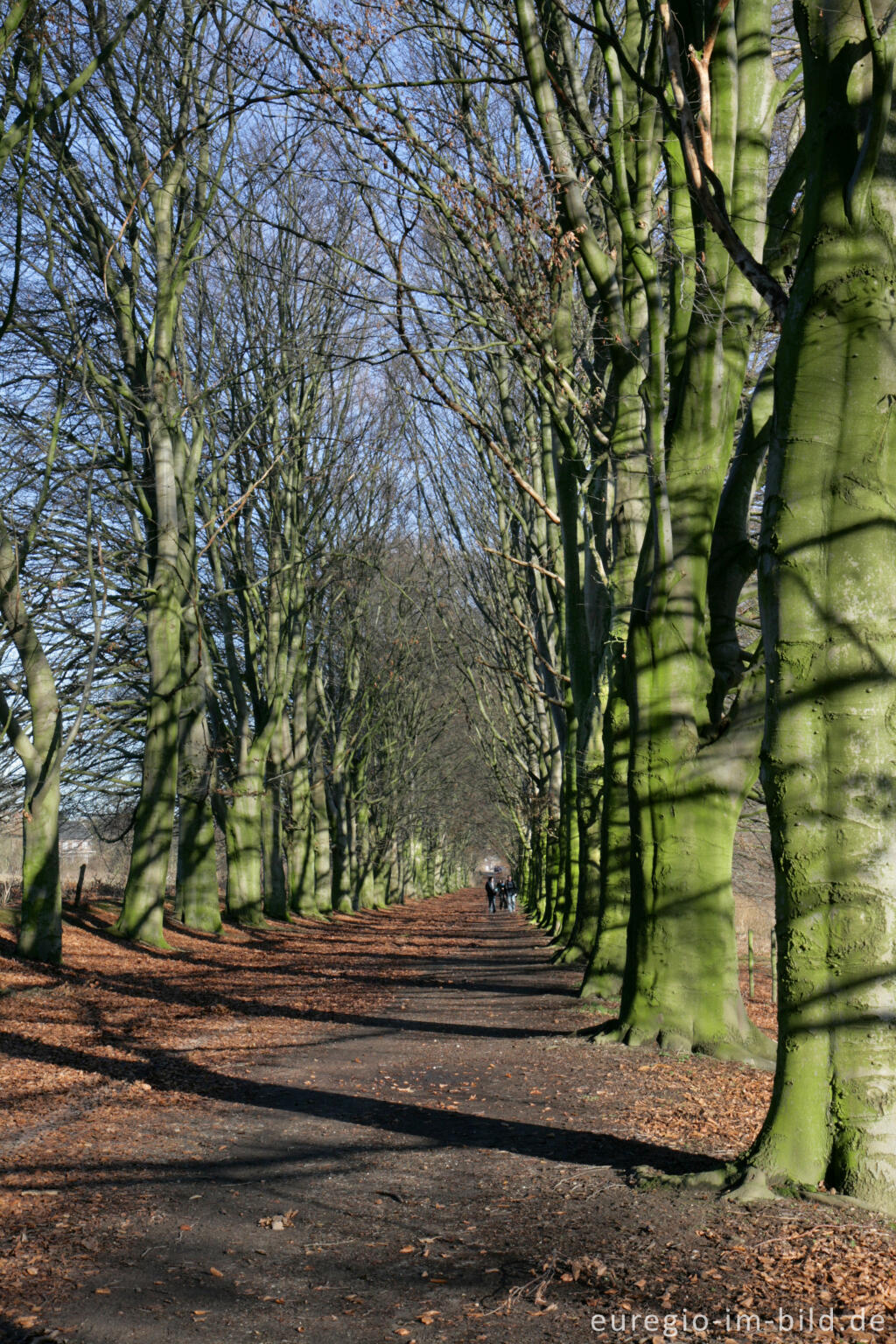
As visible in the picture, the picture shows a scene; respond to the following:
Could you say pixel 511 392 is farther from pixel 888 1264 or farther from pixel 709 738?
pixel 888 1264

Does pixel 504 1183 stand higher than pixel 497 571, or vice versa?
pixel 497 571

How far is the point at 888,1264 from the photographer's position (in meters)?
3.21

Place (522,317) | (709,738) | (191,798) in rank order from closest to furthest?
1. (709,738)
2. (522,317)
3. (191,798)

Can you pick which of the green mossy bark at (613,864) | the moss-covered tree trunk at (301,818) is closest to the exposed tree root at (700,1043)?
the green mossy bark at (613,864)

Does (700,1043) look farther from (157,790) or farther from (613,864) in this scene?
(157,790)

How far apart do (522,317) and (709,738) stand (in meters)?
3.68

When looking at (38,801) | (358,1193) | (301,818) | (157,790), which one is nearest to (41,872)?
(38,801)

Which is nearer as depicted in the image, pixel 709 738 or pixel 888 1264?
pixel 888 1264

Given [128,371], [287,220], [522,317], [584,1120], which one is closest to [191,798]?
[128,371]

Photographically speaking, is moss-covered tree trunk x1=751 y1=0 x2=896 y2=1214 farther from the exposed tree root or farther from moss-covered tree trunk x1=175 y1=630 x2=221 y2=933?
moss-covered tree trunk x1=175 y1=630 x2=221 y2=933

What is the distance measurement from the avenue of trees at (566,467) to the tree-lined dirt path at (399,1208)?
1.93 ft

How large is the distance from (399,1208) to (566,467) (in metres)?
8.50

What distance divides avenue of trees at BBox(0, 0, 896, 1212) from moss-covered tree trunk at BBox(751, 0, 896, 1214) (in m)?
0.01

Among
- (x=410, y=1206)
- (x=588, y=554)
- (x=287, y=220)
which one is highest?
(x=287, y=220)
